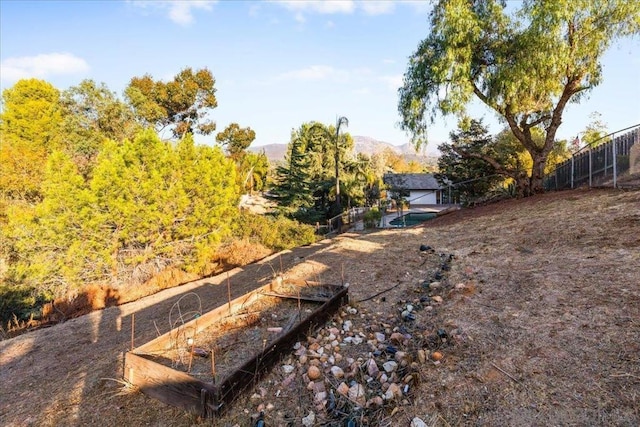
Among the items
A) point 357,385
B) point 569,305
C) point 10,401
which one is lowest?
point 10,401

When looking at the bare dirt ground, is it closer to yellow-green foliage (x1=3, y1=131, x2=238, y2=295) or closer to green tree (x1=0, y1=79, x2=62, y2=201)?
yellow-green foliage (x1=3, y1=131, x2=238, y2=295)

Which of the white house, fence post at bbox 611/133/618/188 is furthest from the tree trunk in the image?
the white house

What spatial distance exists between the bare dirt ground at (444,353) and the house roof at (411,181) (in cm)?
2558

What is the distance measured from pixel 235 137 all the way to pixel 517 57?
64.1 ft

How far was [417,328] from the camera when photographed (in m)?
3.18

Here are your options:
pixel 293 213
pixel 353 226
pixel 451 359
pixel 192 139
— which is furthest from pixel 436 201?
pixel 451 359

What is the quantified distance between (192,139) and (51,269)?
16.5ft

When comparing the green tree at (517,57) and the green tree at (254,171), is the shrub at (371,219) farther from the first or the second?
the green tree at (254,171)

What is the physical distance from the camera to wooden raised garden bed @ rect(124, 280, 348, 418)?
222cm

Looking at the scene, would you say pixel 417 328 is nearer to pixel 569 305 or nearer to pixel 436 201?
pixel 569 305

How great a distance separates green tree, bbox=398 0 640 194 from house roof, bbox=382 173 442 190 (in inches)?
770

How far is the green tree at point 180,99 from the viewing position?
18875 millimetres

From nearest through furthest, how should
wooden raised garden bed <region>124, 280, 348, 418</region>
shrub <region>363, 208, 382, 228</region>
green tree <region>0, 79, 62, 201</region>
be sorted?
wooden raised garden bed <region>124, 280, 348, 418</region> < green tree <region>0, 79, 62, 201</region> < shrub <region>363, 208, 382, 228</region>

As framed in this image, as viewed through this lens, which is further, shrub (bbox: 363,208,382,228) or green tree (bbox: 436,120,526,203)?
shrub (bbox: 363,208,382,228)
